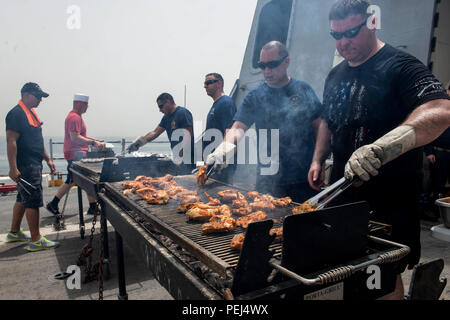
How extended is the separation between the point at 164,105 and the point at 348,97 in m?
4.45

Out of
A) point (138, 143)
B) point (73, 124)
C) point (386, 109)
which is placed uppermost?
point (386, 109)

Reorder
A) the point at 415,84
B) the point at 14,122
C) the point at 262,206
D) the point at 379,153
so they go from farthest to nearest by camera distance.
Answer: the point at 14,122
the point at 262,206
the point at 415,84
the point at 379,153

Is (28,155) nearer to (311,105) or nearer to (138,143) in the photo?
(138,143)

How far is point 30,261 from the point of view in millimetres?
4645

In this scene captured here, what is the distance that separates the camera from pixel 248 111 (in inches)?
144

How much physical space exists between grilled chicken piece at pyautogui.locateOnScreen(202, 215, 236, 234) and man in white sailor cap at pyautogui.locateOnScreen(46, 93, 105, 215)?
18.1ft

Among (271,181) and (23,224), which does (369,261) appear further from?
(23,224)

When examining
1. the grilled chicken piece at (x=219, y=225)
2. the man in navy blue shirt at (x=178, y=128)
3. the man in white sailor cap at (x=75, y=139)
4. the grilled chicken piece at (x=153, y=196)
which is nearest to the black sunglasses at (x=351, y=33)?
the grilled chicken piece at (x=219, y=225)

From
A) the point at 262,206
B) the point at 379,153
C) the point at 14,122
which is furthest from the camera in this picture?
the point at 14,122

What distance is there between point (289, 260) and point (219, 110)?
14.0 ft

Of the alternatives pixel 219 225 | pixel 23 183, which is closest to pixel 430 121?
pixel 219 225

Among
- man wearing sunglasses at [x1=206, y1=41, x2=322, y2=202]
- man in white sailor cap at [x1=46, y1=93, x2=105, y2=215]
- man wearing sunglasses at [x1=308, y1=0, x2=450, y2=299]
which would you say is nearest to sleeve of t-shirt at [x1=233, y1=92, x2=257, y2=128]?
man wearing sunglasses at [x1=206, y1=41, x2=322, y2=202]

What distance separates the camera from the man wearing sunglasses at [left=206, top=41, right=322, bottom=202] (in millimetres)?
3428

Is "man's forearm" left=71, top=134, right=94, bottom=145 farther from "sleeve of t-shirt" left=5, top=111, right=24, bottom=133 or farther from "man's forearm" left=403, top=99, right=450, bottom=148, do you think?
"man's forearm" left=403, top=99, right=450, bottom=148
